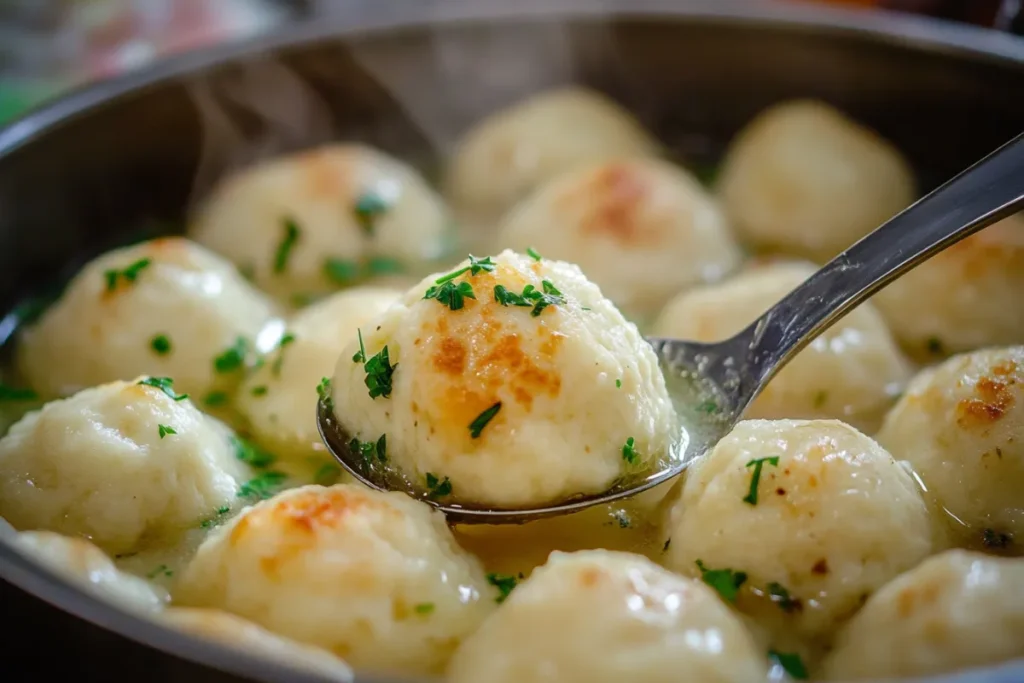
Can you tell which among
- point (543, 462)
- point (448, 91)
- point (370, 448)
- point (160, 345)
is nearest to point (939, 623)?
point (543, 462)

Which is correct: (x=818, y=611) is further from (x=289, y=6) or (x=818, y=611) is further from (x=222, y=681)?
(x=289, y=6)

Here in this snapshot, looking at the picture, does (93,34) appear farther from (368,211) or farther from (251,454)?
(251,454)

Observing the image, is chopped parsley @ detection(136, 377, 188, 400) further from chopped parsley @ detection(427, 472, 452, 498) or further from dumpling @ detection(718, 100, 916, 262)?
dumpling @ detection(718, 100, 916, 262)

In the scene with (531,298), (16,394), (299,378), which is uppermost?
(531,298)

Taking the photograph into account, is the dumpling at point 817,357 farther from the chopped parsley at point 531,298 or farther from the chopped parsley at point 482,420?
the chopped parsley at point 482,420

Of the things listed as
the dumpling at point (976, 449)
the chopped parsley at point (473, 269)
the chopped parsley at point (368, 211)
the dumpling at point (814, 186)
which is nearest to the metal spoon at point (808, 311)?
the dumpling at point (976, 449)

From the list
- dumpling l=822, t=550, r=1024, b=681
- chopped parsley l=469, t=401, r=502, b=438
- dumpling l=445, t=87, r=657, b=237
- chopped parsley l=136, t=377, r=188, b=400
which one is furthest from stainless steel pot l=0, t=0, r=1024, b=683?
dumpling l=822, t=550, r=1024, b=681
